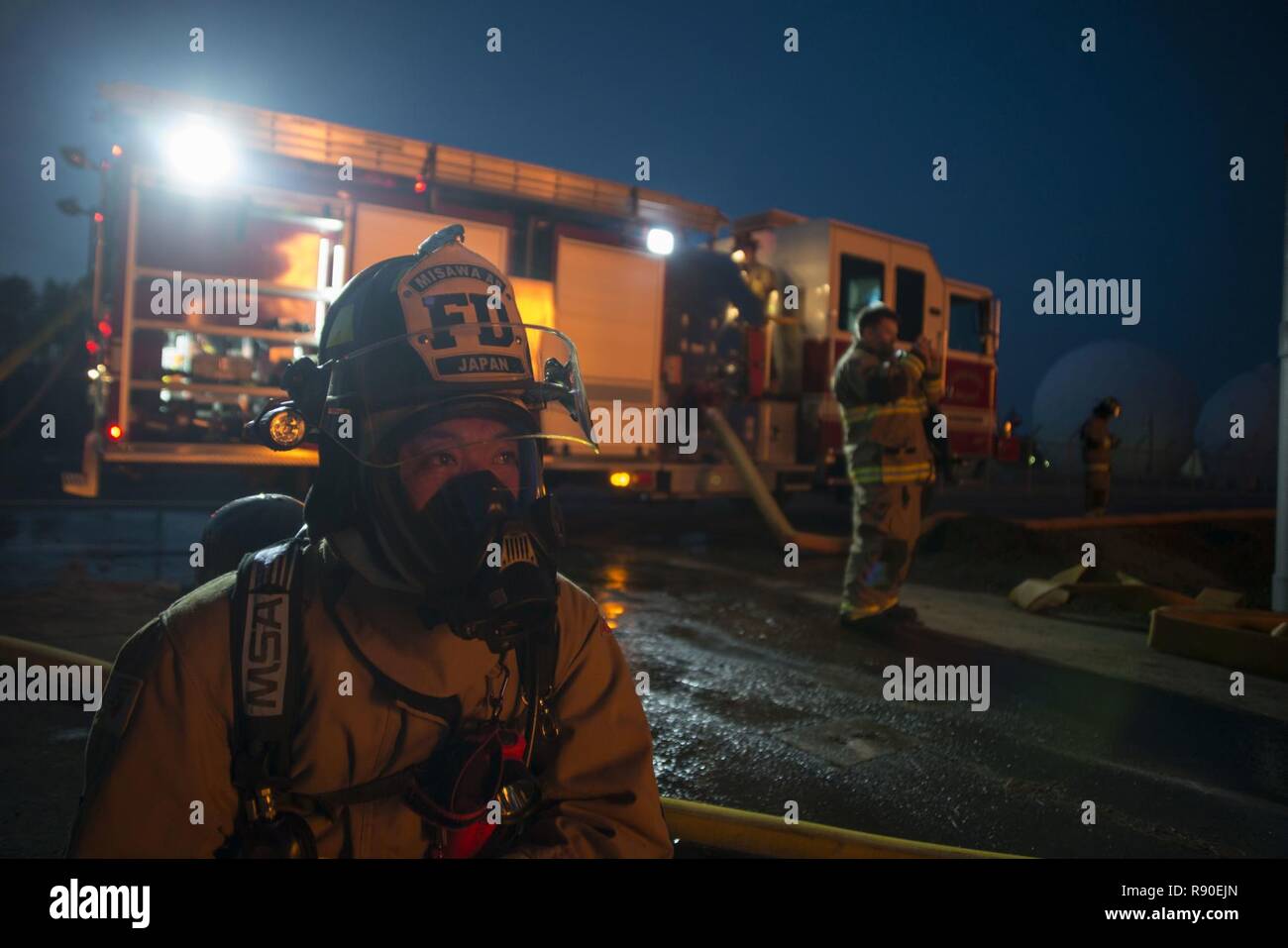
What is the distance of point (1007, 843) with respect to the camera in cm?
279

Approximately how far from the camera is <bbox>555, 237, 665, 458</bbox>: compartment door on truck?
907cm

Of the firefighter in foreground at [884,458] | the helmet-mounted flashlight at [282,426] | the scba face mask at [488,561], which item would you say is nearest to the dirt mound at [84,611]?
the helmet-mounted flashlight at [282,426]

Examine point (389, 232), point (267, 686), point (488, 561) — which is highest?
point (389, 232)

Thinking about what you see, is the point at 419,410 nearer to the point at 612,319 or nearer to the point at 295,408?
the point at 295,408

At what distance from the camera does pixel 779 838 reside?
2.33m

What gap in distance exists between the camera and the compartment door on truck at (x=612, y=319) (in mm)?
9070

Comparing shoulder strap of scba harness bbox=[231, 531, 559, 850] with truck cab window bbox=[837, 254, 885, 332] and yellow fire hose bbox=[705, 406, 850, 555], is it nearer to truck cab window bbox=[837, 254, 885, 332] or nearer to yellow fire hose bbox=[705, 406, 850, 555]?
yellow fire hose bbox=[705, 406, 850, 555]

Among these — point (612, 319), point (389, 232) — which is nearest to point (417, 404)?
point (389, 232)

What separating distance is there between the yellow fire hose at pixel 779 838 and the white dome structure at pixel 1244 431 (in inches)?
1615

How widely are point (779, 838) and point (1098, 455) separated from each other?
12.3m

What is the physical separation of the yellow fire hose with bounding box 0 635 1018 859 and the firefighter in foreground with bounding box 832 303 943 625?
3.49 metres

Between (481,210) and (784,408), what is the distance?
4.53 meters

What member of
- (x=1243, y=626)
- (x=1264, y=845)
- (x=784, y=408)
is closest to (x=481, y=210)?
(x=784, y=408)
